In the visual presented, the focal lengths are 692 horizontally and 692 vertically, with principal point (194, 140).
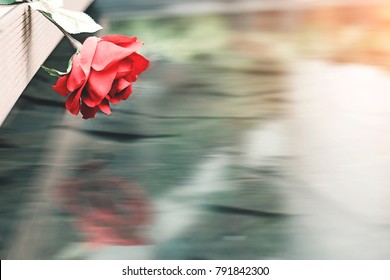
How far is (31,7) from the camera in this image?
757 millimetres

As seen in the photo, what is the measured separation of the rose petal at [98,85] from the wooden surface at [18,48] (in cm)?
9

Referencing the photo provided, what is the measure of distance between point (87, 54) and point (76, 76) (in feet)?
0.09

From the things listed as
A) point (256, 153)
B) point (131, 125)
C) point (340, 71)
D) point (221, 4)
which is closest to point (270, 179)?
point (256, 153)

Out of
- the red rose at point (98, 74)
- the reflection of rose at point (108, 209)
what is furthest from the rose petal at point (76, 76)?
the reflection of rose at point (108, 209)

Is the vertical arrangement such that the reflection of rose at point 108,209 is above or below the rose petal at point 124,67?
below

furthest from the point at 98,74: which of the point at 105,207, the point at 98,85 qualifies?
the point at 105,207

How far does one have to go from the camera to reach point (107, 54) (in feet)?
2.42

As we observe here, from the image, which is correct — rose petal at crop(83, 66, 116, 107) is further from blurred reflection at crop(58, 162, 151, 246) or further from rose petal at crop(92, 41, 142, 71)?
blurred reflection at crop(58, 162, 151, 246)

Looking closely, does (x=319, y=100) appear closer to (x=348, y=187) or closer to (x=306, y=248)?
(x=348, y=187)

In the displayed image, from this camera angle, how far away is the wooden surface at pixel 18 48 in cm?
71

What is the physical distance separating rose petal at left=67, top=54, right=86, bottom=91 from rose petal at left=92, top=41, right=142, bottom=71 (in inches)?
0.6

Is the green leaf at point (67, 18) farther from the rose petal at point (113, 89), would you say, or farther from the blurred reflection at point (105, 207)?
the blurred reflection at point (105, 207)

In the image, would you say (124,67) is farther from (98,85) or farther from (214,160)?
(214,160)

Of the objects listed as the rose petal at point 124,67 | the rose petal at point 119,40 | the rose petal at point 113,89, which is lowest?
the rose petal at point 113,89
